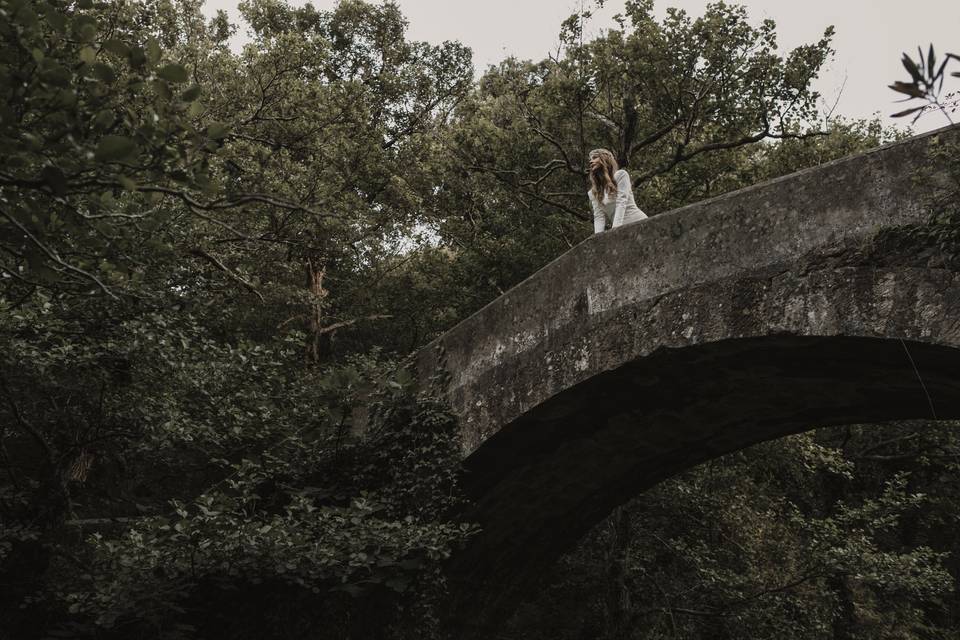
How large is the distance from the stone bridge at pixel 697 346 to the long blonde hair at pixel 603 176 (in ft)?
2.08

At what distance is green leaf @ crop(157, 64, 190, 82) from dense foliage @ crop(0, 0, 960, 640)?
0.04ft

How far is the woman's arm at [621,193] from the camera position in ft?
18.4

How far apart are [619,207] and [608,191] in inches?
7.4

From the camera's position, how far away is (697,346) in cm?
464

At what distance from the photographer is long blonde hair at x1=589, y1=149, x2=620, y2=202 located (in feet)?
18.9

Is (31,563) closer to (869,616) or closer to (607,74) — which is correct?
(607,74)

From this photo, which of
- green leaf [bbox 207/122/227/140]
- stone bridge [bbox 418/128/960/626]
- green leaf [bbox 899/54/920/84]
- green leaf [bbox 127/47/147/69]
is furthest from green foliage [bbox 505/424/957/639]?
green leaf [bbox 127/47/147/69]

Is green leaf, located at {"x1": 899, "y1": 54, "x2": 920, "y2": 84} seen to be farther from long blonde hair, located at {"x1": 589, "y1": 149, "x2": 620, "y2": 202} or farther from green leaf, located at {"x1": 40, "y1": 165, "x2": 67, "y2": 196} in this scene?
long blonde hair, located at {"x1": 589, "y1": 149, "x2": 620, "y2": 202}

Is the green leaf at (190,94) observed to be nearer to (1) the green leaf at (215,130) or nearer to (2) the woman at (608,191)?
(1) the green leaf at (215,130)

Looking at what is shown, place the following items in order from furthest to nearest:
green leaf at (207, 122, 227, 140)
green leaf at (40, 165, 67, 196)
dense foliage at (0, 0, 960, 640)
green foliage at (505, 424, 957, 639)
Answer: green foliage at (505, 424, 957, 639) < dense foliage at (0, 0, 960, 640) < green leaf at (207, 122, 227, 140) < green leaf at (40, 165, 67, 196)

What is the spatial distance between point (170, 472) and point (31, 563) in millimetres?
1540

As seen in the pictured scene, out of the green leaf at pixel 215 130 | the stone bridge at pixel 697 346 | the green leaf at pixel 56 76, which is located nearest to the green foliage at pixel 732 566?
the stone bridge at pixel 697 346

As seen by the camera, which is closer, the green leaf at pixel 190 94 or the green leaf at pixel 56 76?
the green leaf at pixel 56 76

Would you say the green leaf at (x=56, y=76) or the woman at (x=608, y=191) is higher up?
the woman at (x=608, y=191)
